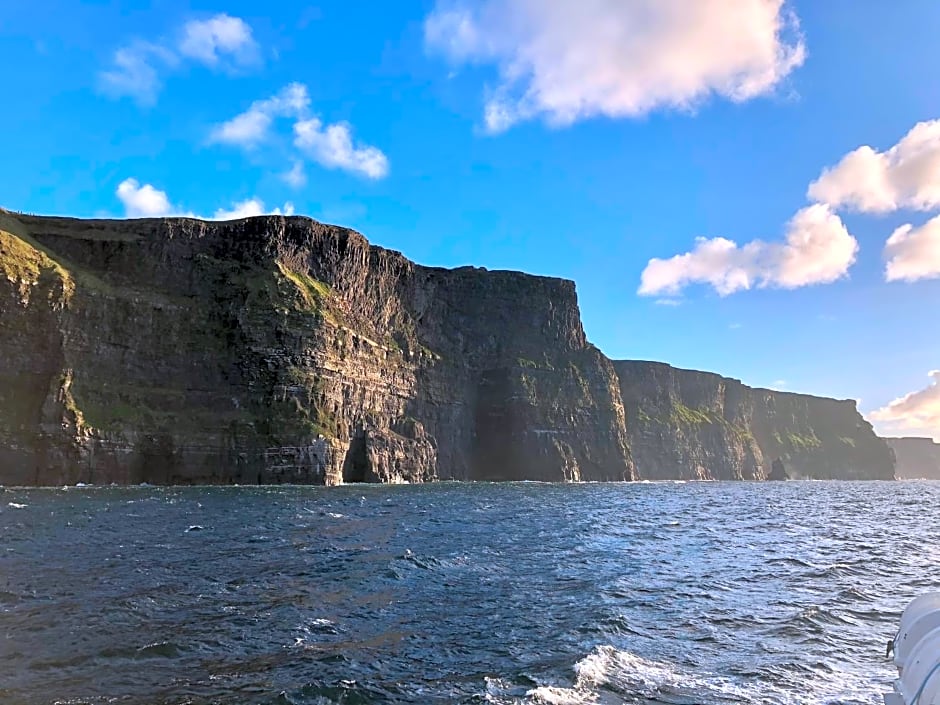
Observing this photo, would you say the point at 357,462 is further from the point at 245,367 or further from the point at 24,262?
the point at 24,262

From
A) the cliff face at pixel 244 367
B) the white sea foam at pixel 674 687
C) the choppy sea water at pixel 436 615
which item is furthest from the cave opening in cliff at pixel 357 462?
the white sea foam at pixel 674 687

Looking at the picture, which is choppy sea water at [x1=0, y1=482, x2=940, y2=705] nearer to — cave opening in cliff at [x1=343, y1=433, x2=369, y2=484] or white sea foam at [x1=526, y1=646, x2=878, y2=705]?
white sea foam at [x1=526, y1=646, x2=878, y2=705]

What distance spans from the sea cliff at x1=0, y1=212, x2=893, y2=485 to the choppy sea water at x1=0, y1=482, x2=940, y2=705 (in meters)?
53.7

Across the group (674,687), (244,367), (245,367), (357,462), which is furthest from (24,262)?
(674,687)

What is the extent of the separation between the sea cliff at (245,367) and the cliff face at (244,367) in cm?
26

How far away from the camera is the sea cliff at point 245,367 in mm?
86250

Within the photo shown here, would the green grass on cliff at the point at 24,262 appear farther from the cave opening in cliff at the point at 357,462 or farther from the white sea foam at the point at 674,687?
the white sea foam at the point at 674,687

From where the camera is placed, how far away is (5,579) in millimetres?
21547

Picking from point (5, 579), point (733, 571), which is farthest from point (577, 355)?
point (5, 579)

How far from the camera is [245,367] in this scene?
102 m

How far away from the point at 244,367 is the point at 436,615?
88891 millimetres

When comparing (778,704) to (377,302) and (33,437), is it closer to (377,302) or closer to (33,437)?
(33,437)

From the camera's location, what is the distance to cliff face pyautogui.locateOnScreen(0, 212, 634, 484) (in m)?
86.2

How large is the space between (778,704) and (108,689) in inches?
494
